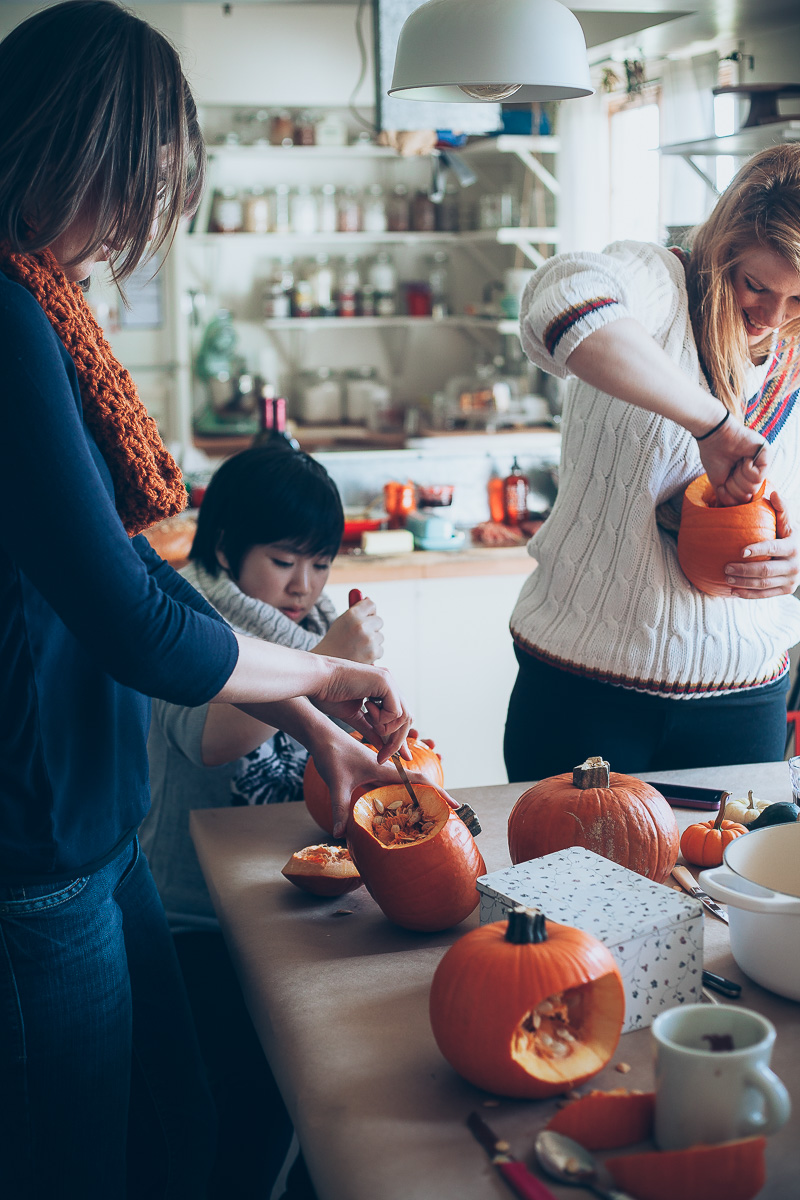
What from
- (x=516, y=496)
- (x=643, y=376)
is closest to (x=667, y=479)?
(x=643, y=376)

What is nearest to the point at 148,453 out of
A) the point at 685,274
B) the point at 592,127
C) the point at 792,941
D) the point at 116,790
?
the point at 116,790

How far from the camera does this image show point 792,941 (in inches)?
34.5

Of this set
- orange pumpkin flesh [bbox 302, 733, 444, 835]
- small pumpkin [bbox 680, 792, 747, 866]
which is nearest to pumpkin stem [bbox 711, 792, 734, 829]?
small pumpkin [bbox 680, 792, 747, 866]

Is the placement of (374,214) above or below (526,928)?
above

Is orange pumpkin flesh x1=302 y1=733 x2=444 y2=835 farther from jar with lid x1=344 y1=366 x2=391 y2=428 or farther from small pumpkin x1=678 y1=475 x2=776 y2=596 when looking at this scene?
jar with lid x1=344 y1=366 x2=391 y2=428

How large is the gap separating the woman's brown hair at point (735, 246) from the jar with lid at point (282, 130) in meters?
4.35

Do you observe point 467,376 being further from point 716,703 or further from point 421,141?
point 716,703

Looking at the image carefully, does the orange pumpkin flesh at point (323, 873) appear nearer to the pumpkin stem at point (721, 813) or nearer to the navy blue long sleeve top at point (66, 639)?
the navy blue long sleeve top at point (66, 639)

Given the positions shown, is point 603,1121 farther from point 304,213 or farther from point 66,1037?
point 304,213

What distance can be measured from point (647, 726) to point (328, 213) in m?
4.46

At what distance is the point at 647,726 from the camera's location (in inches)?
58.1

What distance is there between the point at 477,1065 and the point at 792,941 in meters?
0.28

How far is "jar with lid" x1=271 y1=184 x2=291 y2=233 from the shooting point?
17.7 ft

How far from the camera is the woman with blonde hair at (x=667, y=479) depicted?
1350mm
